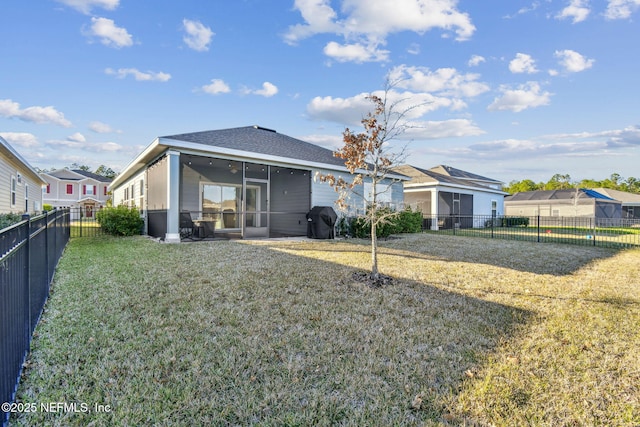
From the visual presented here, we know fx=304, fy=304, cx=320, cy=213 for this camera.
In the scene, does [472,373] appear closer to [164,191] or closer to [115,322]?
[115,322]

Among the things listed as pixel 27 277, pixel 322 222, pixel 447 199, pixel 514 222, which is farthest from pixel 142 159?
pixel 514 222

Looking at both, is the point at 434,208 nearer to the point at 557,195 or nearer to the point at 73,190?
the point at 557,195

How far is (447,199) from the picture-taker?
20.0m

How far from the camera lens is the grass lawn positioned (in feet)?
6.53

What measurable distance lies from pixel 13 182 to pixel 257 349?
1741 centimetres

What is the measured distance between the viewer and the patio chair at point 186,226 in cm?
1034

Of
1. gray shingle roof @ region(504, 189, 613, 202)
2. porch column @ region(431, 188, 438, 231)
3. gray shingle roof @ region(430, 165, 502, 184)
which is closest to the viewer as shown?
porch column @ region(431, 188, 438, 231)

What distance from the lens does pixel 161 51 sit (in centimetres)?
1179

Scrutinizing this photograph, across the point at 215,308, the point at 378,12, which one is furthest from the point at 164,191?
the point at 378,12

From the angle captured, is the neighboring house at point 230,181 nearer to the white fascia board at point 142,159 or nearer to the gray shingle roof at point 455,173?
the white fascia board at point 142,159

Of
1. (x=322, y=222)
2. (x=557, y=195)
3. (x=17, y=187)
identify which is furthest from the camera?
(x=557, y=195)

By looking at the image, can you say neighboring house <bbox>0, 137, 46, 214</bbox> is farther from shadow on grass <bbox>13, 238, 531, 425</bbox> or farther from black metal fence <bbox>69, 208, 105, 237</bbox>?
shadow on grass <bbox>13, 238, 531, 425</bbox>

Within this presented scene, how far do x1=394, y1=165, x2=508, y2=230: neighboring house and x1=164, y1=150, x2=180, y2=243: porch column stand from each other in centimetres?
1240

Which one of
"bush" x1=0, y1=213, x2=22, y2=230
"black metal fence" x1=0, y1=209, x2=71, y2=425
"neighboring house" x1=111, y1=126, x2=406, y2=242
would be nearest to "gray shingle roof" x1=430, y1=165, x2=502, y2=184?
"neighboring house" x1=111, y1=126, x2=406, y2=242
